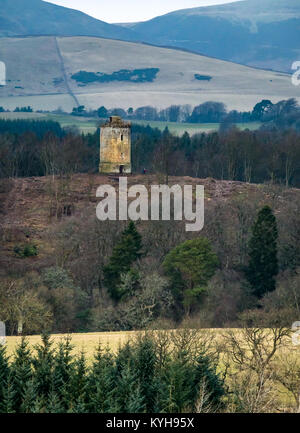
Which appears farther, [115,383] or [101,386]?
[115,383]

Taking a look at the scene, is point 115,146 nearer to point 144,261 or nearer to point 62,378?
point 144,261

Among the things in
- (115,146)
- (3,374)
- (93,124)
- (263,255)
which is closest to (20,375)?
(3,374)

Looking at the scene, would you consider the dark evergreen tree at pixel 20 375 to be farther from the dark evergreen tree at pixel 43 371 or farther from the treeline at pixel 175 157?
the treeline at pixel 175 157

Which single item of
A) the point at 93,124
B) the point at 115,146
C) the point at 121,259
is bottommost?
the point at 93,124

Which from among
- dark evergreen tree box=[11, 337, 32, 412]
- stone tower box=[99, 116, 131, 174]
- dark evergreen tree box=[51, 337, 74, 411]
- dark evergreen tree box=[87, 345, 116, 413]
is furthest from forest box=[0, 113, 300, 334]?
dark evergreen tree box=[11, 337, 32, 412]

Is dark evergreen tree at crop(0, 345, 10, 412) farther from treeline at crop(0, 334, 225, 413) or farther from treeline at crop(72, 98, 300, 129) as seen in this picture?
treeline at crop(72, 98, 300, 129)

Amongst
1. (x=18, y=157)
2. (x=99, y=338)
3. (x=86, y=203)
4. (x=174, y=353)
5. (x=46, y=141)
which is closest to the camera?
(x=174, y=353)

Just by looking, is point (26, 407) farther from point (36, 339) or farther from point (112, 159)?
point (112, 159)
